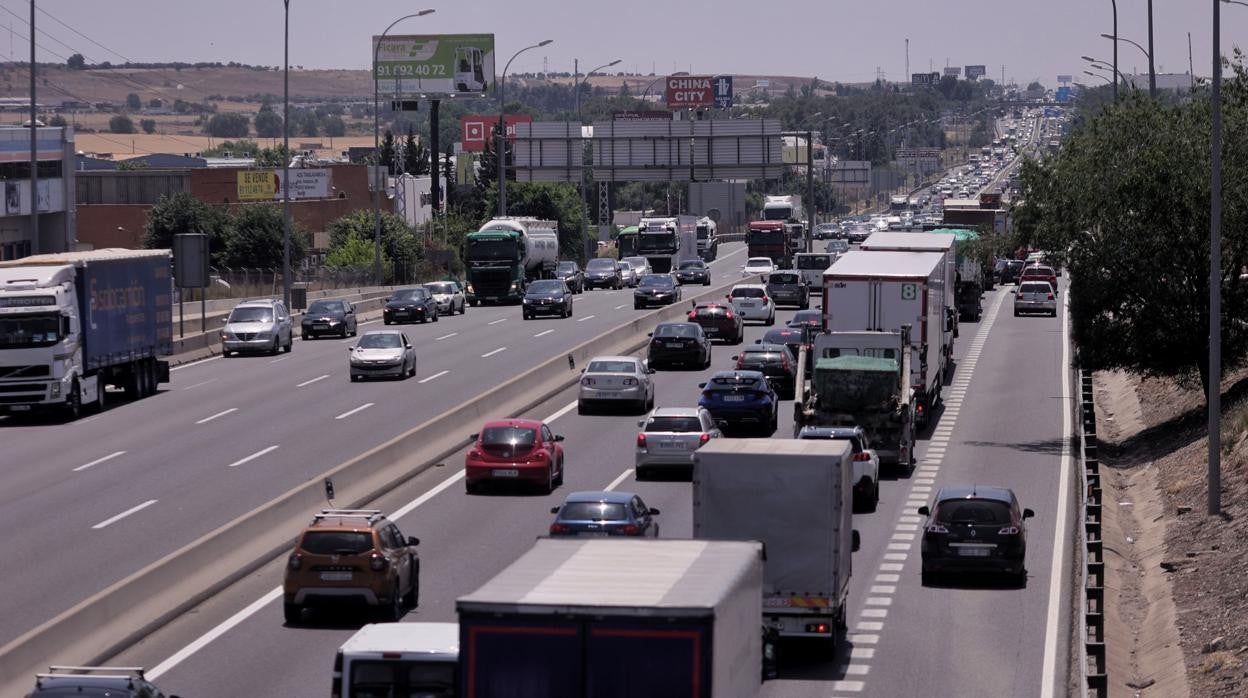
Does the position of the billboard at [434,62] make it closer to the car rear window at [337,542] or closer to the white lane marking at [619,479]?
the white lane marking at [619,479]

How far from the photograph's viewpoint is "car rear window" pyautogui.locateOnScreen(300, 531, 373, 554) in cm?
2270

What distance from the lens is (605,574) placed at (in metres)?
13.1

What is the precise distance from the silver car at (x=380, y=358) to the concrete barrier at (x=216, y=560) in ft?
20.9

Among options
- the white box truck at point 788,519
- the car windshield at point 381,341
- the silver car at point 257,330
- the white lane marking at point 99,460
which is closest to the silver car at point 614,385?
the car windshield at point 381,341

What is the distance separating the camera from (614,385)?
44.5 m

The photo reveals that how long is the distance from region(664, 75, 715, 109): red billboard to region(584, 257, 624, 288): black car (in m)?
67.6

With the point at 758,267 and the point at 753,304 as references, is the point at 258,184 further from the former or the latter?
the point at 753,304

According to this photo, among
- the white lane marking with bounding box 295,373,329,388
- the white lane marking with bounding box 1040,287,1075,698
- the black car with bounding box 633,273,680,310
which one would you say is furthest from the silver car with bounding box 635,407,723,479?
the black car with bounding box 633,273,680,310

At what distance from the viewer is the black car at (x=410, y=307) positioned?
71125 mm

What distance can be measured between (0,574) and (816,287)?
58.3 metres

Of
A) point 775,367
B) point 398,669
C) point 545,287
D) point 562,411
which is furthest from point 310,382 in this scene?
point 398,669

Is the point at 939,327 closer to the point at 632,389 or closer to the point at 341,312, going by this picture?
the point at 632,389

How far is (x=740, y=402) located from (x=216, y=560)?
17.1m

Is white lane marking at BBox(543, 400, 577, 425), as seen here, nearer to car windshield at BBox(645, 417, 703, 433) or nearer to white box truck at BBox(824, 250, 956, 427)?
white box truck at BBox(824, 250, 956, 427)
